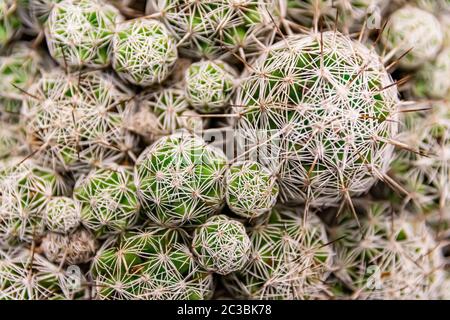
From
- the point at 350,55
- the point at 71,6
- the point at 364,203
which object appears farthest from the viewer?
the point at 364,203

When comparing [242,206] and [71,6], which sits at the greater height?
[71,6]

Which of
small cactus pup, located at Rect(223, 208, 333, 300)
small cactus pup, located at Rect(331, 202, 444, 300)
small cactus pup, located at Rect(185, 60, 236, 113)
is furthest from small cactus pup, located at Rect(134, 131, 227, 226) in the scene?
small cactus pup, located at Rect(331, 202, 444, 300)

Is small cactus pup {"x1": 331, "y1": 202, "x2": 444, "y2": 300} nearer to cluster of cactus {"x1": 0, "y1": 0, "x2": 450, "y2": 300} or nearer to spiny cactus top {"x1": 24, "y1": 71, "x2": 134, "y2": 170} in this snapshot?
cluster of cactus {"x1": 0, "y1": 0, "x2": 450, "y2": 300}

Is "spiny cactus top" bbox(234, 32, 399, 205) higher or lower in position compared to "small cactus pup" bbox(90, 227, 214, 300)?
higher

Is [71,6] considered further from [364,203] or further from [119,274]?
[364,203]

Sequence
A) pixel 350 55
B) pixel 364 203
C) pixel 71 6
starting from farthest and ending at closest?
pixel 364 203, pixel 71 6, pixel 350 55
